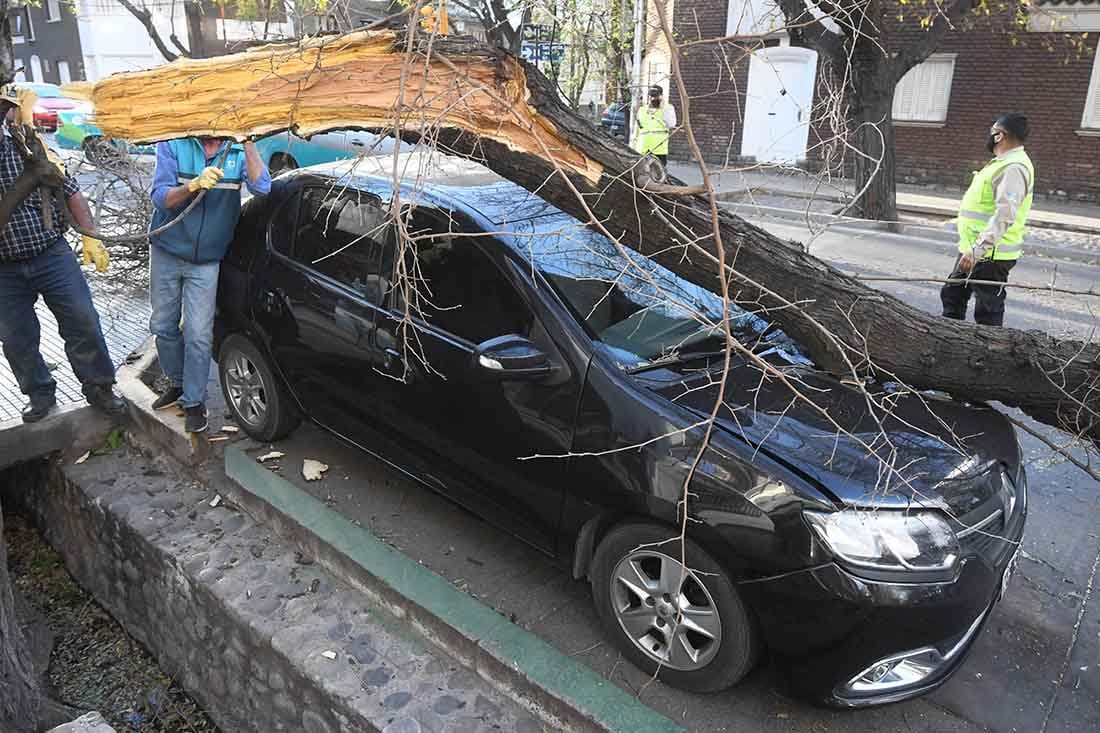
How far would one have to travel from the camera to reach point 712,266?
133 inches

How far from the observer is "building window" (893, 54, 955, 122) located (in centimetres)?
1554

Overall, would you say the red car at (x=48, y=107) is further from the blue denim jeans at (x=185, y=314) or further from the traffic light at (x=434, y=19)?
the traffic light at (x=434, y=19)

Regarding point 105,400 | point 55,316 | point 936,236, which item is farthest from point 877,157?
point 55,316

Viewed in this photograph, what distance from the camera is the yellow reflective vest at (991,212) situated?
571 centimetres

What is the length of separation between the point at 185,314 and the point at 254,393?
590 mm

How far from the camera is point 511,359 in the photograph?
10.0 feet

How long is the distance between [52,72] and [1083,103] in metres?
35.1

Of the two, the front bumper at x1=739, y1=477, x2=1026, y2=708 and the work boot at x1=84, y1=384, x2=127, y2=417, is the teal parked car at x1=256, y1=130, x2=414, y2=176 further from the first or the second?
the front bumper at x1=739, y1=477, x2=1026, y2=708

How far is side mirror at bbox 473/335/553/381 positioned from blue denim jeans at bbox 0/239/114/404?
9.57ft

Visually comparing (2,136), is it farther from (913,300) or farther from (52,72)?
(52,72)

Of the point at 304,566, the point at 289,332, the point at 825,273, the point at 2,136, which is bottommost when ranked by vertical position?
the point at 304,566

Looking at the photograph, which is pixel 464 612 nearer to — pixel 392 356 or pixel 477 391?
pixel 477 391

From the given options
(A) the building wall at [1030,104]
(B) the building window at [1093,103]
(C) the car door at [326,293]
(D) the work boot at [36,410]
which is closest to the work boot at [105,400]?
(D) the work boot at [36,410]

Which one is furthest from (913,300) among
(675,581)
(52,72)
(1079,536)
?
(52,72)
